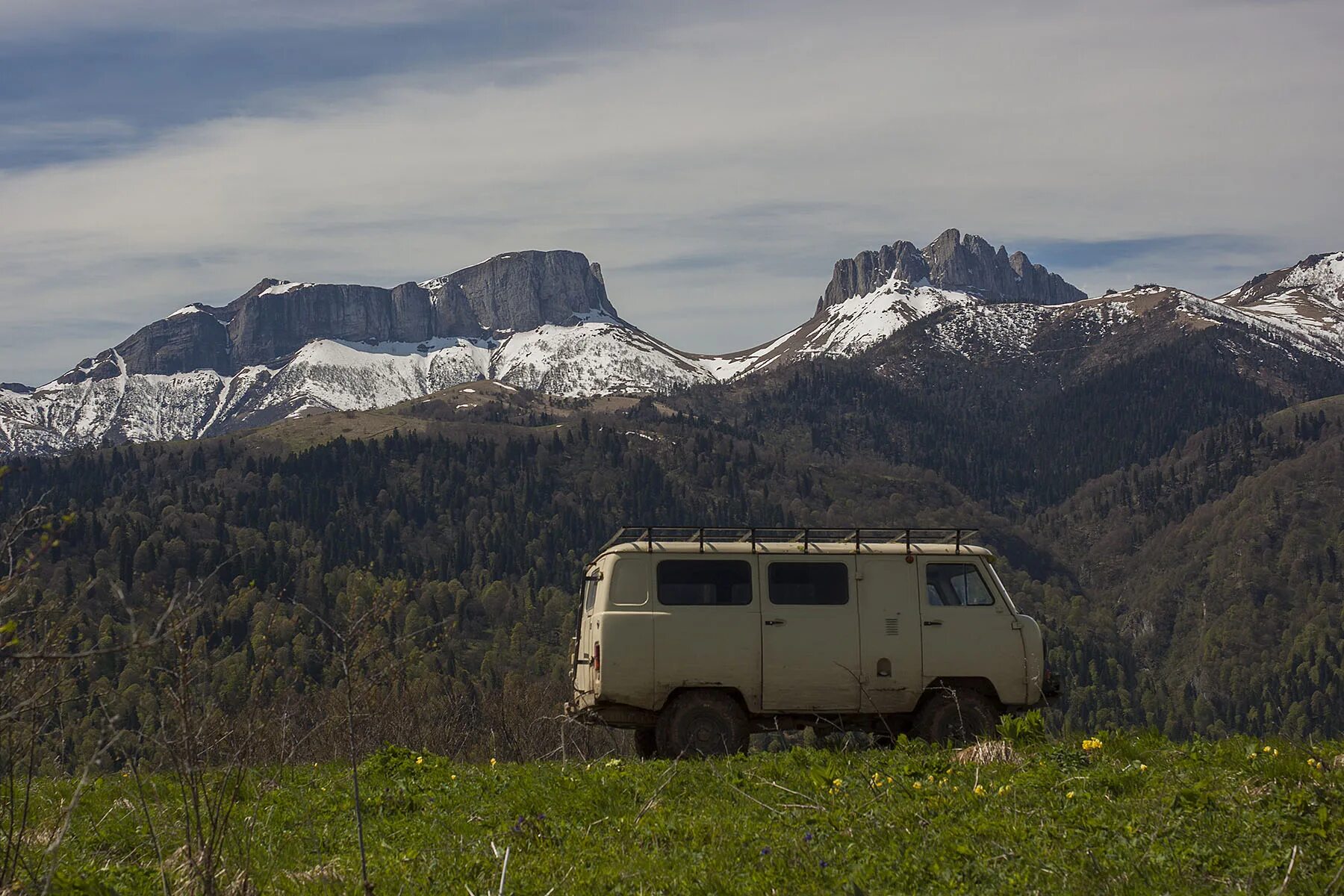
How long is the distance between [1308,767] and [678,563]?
8.59 meters

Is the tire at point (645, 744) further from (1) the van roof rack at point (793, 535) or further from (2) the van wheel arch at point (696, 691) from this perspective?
(1) the van roof rack at point (793, 535)

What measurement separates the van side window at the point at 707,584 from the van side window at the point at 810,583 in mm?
407

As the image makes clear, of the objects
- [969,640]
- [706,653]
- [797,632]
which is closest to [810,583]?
[797,632]

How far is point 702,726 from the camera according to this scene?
54.0 feet

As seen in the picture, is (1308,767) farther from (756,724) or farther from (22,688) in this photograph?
(22,688)

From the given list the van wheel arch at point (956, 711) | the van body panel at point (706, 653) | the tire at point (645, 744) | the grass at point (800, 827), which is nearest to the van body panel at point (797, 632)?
the van body panel at point (706, 653)

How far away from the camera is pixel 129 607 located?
20.6 feet

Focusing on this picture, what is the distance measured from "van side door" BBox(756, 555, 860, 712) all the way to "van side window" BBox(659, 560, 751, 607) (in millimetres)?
275

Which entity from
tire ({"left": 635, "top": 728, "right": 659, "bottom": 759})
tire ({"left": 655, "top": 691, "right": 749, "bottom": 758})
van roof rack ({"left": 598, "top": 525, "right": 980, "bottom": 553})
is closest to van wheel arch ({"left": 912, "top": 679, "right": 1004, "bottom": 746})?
van roof rack ({"left": 598, "top": 525, "right": 980, "bottom": 553})

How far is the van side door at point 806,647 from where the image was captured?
1655 centimetres

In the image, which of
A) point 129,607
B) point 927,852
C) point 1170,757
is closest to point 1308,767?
point 1170,757

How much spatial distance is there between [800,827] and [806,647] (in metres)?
6.70

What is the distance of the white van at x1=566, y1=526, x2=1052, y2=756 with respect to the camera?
54.1 feet

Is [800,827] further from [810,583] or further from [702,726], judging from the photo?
[810,583]
